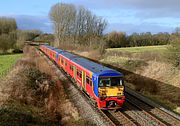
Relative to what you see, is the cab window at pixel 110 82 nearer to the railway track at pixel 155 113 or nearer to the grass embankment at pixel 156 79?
the railway track at pixel 155 113

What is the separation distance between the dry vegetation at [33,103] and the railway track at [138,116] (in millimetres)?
2062

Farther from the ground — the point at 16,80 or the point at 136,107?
the point at 16,80

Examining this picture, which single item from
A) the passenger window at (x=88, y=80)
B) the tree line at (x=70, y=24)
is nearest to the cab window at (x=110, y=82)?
the passenger window at (x=88, y=80)

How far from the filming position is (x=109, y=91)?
1702 cm

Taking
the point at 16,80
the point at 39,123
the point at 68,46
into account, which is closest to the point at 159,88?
the point at 16,80

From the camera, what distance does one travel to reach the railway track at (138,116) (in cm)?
1524

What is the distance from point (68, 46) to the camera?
73.5m

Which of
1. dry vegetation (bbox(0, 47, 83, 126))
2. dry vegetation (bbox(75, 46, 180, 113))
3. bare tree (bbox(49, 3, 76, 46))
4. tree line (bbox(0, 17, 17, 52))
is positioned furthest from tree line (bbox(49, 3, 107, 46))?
dry vegetation (bbox(0, 47, 83, 126))

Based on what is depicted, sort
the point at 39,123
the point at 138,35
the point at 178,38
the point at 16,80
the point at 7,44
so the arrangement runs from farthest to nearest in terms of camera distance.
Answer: the point at 138,35 → the point at 7,44 → the point at 178,38 → the point at 16,80 → the point at 39,123

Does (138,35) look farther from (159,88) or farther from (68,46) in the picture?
(159,88)

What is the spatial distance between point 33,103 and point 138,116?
281 inches

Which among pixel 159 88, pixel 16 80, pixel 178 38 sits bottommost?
pixel 159 88

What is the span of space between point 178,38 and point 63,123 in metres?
19.6

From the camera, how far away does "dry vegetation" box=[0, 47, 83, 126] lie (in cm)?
1509
